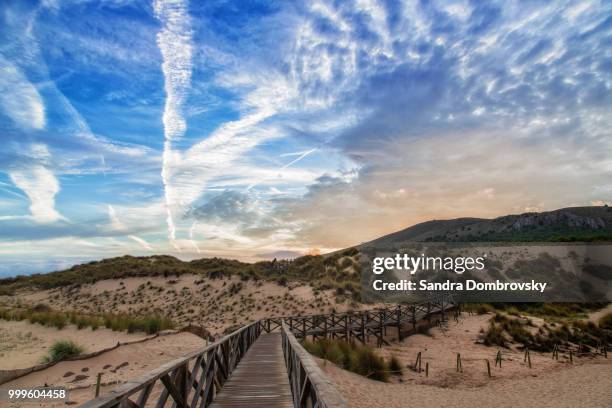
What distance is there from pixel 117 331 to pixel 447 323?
2413 cm

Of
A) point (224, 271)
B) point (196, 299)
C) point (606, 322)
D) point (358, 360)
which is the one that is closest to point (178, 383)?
point (358, 360)

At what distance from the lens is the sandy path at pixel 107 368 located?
1151 cm

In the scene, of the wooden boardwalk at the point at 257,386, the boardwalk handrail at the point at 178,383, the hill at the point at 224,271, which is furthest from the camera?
the hill at the point at 224,271

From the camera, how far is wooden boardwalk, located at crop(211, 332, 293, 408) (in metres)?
6.87

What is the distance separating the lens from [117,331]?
21.0 metres

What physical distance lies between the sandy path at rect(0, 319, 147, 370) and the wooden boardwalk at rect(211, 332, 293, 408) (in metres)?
9.89

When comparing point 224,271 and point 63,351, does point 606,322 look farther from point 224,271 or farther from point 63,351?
point 63,351

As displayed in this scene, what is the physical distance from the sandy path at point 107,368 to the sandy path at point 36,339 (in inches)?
91.0

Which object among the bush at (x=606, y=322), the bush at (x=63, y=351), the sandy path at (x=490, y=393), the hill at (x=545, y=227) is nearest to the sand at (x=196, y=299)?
the bush at (x=63, y=351)

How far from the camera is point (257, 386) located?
324 inches

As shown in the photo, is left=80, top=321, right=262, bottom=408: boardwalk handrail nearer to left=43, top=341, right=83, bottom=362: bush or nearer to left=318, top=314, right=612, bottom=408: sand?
left=318, top=314, right=612, bottom=408: sand

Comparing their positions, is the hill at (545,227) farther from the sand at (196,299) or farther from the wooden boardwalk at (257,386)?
the wooden boardwalk at (257,386)

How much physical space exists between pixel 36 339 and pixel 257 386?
1672cm

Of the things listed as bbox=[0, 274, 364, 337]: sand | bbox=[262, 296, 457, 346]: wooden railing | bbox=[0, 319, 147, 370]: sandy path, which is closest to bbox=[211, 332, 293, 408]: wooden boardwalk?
bbox=[0, 319, 147, 370]: sandy path
